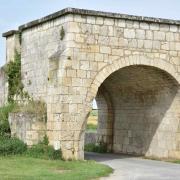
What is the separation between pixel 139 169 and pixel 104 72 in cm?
346

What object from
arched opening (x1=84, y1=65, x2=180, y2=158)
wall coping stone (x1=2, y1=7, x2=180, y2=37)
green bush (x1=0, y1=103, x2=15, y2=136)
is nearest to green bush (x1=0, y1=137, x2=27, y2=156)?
green bush (x1=0, y1=103, x2=15, y2=136)

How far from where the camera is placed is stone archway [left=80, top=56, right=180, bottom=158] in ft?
55.6

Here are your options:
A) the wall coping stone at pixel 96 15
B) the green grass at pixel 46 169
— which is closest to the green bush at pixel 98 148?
the green grass at pixel 46 169

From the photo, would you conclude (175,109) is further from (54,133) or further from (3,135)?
(3,135)

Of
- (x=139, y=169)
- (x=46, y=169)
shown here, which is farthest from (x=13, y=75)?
(x=139, y=169)

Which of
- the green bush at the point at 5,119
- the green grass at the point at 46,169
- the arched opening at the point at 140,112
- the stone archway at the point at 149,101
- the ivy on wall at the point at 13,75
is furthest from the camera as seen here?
the ivy on wall at the point at 13,75

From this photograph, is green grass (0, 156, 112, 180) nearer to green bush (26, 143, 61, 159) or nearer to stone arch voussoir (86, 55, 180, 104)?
green bush (26, 143, 61, 159)

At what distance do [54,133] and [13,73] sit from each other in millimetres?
4603

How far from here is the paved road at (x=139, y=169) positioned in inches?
505

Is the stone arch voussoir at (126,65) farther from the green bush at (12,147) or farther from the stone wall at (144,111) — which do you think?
the green bush at (12,147)

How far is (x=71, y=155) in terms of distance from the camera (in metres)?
15.8

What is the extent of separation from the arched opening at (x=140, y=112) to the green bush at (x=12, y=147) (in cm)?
435

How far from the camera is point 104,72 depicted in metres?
16.4

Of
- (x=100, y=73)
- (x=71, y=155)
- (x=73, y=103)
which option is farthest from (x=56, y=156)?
(x=100, y=73)
